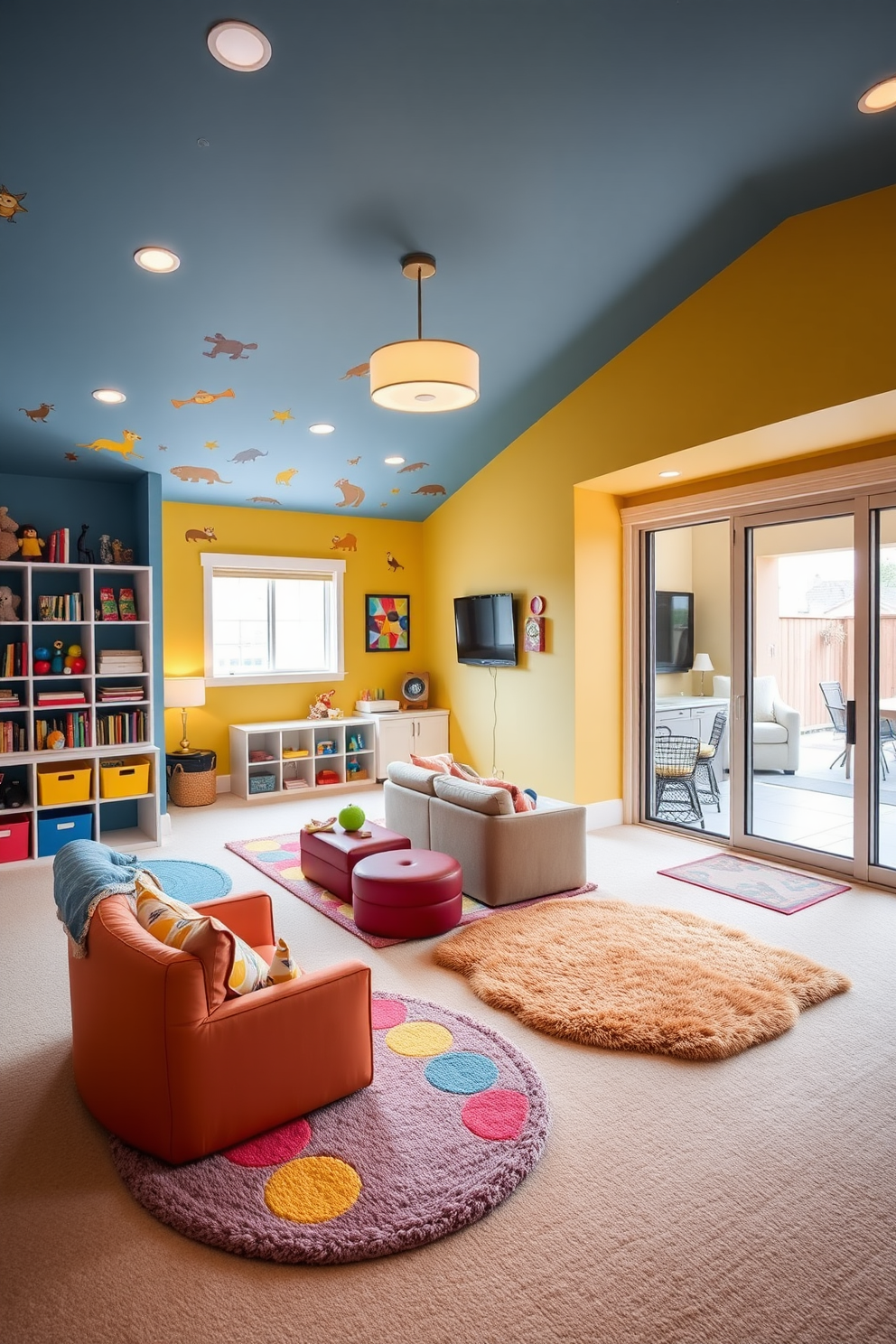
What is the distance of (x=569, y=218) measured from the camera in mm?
3951

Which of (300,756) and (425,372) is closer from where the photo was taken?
(425,372)

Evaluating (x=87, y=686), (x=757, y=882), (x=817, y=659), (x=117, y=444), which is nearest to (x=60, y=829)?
(x=87, y=686)

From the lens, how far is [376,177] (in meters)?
3.47


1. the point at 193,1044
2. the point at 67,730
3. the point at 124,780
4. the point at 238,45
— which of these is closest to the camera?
the point at 193,1044

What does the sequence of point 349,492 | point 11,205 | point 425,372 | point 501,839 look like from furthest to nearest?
point 349,492 < point 501,839 < point 425,372 < point 11,205

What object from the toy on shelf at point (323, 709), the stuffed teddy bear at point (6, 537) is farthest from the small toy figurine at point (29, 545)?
the toy on shelf at point (323, 709)

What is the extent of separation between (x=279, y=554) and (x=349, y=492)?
877 mm

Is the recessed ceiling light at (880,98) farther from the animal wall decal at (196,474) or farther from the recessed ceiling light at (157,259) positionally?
the animal wall decal at (196,474)

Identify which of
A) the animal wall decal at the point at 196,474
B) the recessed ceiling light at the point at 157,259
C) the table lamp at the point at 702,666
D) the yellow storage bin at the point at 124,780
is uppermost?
the recessed ceiling light at the point at 157,259

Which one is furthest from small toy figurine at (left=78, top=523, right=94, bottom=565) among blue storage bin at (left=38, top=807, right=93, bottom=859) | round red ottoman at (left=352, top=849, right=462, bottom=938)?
round red ottoman at (left=352, top=849, right=462, bottom=938)

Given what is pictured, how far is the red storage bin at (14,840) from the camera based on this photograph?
509 cm

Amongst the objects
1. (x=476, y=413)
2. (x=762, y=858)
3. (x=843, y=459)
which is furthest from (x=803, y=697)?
(x=476, y=413)

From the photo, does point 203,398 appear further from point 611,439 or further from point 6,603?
point 611,439

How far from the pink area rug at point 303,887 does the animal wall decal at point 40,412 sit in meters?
2.98
